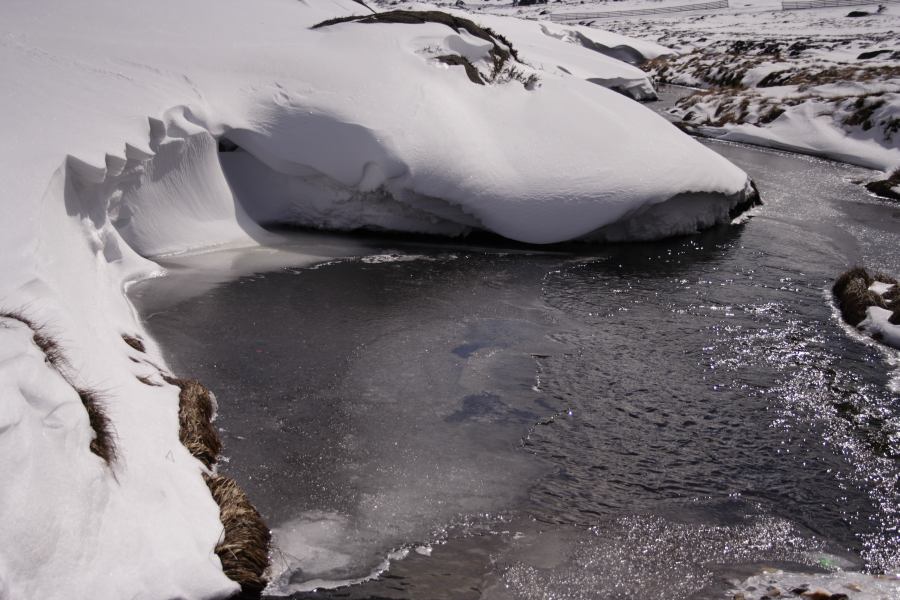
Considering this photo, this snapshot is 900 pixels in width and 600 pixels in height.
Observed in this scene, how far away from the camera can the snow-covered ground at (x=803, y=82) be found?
2480 centimetres

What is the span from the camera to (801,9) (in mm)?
74688

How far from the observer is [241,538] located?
558 centimetres

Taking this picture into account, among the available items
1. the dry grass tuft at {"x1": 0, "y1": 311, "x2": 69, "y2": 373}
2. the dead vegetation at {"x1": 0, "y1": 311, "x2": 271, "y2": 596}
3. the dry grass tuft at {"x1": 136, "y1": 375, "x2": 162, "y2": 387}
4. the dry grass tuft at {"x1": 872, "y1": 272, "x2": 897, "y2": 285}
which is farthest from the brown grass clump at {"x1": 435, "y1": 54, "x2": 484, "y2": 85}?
the dry grass tuft at {"x1": 0, "y1": 311, "x2": 69, "y2": 373}

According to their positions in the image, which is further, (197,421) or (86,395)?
(197,421)

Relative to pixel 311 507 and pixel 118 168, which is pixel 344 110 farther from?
pixel 311 507

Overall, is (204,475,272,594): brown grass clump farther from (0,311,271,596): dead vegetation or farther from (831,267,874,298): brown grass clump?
(831,267,874,298): brown grass clump

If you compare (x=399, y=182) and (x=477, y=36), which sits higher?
(x=477, y=36)

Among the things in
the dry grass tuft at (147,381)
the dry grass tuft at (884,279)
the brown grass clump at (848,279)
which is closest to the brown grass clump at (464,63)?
the brown grass clump at (848,279)

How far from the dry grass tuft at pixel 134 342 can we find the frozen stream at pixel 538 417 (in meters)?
0.50

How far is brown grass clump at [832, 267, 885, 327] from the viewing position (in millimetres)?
11023

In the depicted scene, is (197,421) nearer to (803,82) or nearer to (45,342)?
(45,342)

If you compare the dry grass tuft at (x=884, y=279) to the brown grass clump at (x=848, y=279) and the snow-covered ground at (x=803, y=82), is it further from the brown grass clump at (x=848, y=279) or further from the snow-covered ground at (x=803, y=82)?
the snow-covered ground at (x=803, y=82)

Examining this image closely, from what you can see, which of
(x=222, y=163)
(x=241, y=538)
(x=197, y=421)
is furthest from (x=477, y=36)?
(x=241, y=538)

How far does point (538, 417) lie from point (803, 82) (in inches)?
1161
